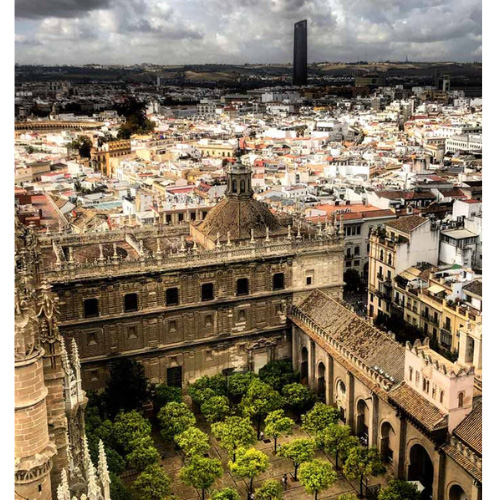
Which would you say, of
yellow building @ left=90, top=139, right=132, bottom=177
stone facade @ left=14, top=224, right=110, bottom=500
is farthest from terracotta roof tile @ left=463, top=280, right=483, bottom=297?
yellow building @ left=90, top=139, right=132, bottom=177

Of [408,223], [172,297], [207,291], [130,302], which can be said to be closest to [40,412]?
Answer: [130,302]

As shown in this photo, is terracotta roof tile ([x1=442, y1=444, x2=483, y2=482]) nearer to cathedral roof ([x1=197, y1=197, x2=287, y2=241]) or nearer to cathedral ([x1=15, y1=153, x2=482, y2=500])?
cathedral ([x1=15, y1=153, x2=482, y2=500])

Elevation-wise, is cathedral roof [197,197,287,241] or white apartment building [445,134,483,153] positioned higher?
white apartment building [445,134,483,153]

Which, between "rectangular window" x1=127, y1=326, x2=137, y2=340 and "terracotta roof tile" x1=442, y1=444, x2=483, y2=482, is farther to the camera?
"rectangular window" x1=127, y1=326, x2=137, y2=340

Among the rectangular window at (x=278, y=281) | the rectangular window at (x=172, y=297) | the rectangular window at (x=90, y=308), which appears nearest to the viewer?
the rectangular window at (x=90, y=308)

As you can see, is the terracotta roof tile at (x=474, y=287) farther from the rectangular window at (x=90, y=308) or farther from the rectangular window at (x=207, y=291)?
the rectangular window at (x=90, y=308)

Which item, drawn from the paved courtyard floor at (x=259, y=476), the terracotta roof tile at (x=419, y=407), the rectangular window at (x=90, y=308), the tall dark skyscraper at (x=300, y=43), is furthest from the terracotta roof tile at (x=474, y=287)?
the tall dark skyscraper at (x=300, y=43)
